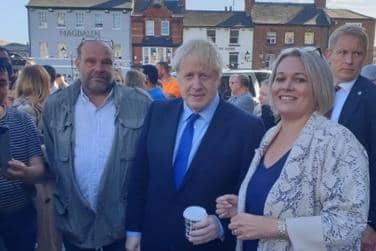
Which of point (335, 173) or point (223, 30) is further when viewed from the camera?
point (223, 30)

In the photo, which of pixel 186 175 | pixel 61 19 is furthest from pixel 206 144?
pixel 61 19

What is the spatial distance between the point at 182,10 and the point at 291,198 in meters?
45.8

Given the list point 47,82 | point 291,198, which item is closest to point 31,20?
point 47,82

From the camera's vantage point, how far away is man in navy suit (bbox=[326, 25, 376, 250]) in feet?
9.17

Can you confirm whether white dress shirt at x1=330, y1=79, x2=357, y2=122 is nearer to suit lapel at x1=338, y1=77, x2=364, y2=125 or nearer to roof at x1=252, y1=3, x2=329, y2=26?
suit lapel at x1=338, y1=77, x2=364, y2=125

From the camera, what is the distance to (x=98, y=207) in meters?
2.80

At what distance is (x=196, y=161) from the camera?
2352 millimetres

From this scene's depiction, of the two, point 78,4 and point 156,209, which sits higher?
point 78,4

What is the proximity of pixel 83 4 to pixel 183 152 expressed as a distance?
45687 mm

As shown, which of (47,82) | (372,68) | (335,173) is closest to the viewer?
(335,173)

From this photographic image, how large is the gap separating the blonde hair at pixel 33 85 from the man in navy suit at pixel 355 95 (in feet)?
9.39

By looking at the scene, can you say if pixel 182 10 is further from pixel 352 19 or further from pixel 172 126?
pixel 172 126

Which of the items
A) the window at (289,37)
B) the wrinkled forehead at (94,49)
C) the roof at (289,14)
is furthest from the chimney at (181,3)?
the wrinkled forehead at (94,49)

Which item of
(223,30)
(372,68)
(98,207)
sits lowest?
(98,207)
